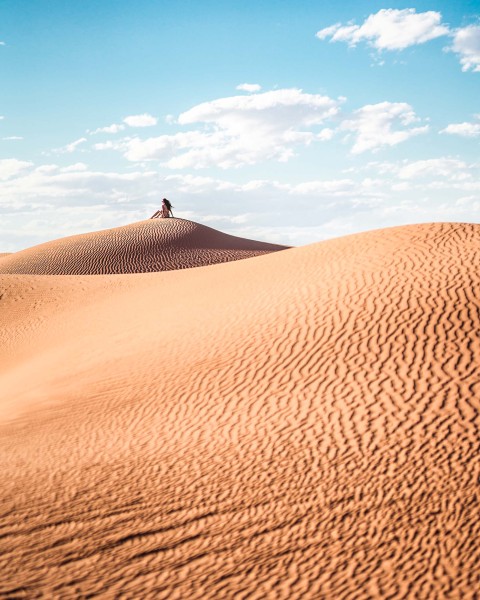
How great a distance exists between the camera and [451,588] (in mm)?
5535

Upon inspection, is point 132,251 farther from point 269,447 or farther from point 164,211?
point 269,447

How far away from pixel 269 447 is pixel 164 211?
1753 inches

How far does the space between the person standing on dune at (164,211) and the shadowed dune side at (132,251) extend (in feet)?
1.89

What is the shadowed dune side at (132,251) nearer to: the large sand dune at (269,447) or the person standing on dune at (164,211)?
the person standing on dune at (164,211)

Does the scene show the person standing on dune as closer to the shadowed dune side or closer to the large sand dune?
the shadowed dune side

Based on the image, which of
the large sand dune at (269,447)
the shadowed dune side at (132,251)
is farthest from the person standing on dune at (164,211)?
the large sand dune at (269,447)

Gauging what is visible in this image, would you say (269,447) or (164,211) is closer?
(269,447)

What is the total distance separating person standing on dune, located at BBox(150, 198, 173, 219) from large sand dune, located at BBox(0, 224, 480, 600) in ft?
110

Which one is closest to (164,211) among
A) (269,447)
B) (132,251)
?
(132,251)

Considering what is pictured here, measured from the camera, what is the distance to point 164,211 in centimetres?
5103

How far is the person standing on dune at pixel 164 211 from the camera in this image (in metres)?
47.7

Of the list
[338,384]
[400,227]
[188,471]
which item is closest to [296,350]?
[338,384]

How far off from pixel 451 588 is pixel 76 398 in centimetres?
749

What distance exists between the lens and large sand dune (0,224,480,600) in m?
5.93
